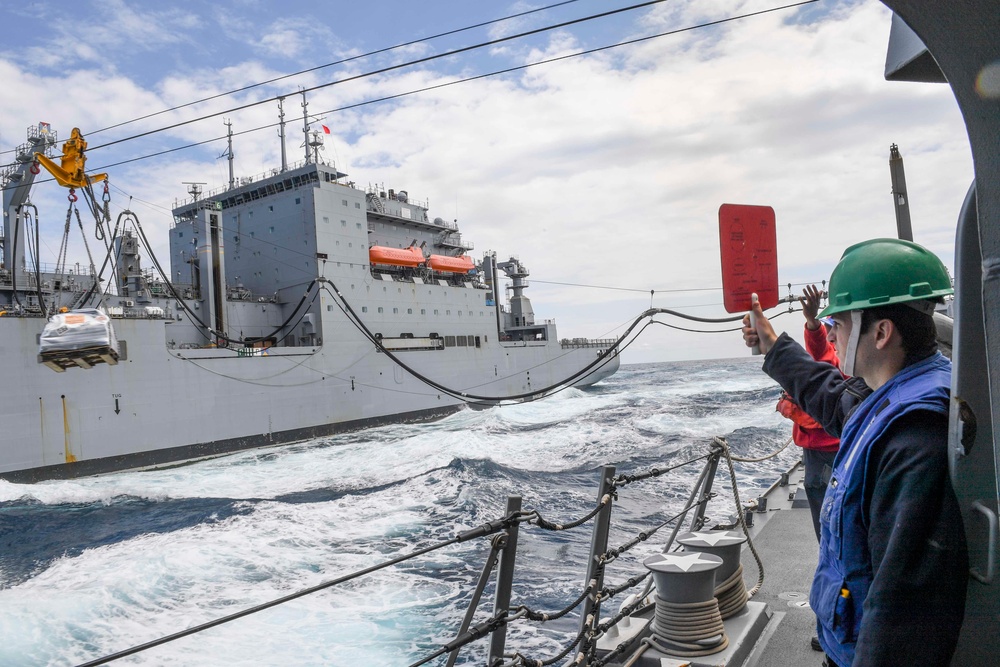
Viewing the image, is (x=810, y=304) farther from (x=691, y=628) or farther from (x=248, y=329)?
(x=248, y=329)

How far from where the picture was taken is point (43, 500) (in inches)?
498

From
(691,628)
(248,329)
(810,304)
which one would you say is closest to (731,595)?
(691,628)

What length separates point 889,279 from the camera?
1.26 m

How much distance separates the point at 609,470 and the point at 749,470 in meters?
10.1

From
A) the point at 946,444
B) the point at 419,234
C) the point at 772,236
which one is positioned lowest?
the point at 946,444

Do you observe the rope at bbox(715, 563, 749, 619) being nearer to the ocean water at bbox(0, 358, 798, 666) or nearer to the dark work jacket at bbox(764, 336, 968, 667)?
the ocean water at bbox(0, 358, 798, 666)

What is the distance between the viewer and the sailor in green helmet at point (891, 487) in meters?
0.97

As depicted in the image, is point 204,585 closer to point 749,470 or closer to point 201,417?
point 749,470

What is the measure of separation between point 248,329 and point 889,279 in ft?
70.7

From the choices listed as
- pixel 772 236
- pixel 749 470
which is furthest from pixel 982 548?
pixel 749 470

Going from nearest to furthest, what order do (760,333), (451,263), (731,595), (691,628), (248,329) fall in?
(760,333) < (691,628) < (731,595) < (248,329) < (451,263)

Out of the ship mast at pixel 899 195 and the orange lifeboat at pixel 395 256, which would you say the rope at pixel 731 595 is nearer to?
the ship mast at pixel 899 195

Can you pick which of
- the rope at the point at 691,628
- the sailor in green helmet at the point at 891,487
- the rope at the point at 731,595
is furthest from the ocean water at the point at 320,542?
the sailor in green helmet at the point at 891,487

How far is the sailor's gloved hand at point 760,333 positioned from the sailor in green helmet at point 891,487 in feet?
1.79
